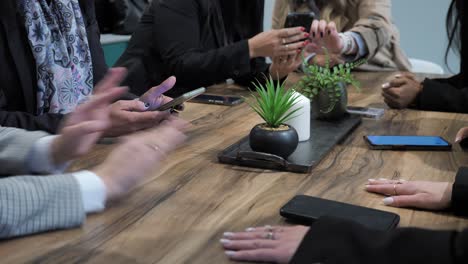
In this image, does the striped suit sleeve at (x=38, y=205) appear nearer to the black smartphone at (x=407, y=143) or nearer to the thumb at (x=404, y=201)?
the thumb at (x=404, y=201)

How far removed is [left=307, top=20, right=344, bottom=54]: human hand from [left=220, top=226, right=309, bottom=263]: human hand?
1697 millimetres

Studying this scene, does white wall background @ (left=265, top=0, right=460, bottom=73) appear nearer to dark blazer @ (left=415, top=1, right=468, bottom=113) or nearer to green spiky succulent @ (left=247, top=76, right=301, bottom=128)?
dark blazer @ (left=415, top=1, right=468, bottom=113)

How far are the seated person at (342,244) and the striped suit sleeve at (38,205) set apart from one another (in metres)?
0.28

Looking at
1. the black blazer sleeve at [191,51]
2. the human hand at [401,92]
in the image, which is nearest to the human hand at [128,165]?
the human hand at [401,92]

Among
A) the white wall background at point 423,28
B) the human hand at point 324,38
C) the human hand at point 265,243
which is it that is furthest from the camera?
the white wall background at point 423,28

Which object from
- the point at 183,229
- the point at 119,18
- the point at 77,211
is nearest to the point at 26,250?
the point at 77,211

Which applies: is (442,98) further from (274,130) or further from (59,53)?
(59,53)

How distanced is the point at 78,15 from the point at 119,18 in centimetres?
235

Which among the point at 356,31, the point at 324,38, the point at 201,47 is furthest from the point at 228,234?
the point at 356,31

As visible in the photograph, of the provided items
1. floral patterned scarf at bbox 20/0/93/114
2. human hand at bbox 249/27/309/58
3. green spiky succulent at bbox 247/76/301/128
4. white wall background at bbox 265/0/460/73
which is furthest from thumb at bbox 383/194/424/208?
white wall background at bbox 265/0/460/73

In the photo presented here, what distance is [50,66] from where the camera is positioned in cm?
195

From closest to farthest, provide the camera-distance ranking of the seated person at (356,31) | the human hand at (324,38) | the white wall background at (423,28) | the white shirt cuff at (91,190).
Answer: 1. the white shirt cuff at (91,190)
2. the human hand at (324,38)
3. the seated person at (356,31)
4. the white wall background at (423,28)

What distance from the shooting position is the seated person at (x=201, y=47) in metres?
2.48

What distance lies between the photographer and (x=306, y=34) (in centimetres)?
243
